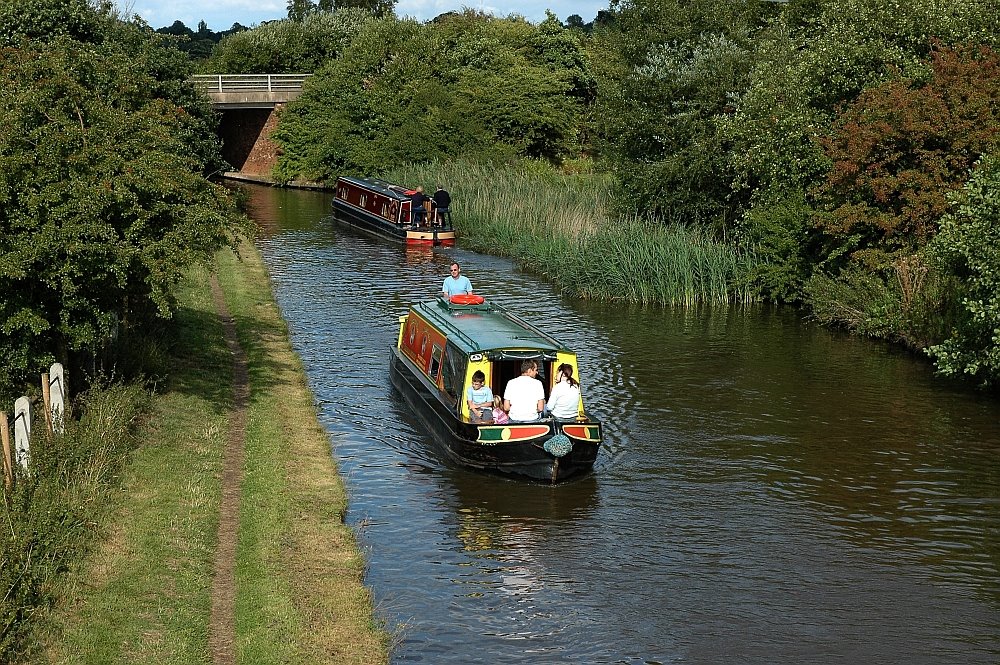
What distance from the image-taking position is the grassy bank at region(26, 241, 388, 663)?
11039 millimetres

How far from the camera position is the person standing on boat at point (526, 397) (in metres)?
17.2

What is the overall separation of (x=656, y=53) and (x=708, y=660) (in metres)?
26.5

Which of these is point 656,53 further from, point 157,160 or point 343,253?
point 157,160

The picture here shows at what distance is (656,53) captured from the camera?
Result: 35625mm

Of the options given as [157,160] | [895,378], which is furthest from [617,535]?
[895,378]

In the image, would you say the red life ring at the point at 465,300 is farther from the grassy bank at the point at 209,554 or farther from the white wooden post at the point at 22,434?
the white wooden post at the point at 22,434

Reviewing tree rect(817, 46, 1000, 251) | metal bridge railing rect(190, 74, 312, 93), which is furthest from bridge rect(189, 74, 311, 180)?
tree rect(817, 46, 1000, 251)

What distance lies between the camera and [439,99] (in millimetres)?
59344

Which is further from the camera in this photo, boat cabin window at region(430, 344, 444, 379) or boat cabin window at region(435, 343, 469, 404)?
boat cabin window at region(430, 344, 444, 379)

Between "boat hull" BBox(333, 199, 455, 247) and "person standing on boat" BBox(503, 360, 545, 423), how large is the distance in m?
23.7

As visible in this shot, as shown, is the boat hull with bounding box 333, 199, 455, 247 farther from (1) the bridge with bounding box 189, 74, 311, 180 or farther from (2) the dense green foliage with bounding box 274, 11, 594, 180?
(1) the bridge with bounding box 189, 74, 311, 180

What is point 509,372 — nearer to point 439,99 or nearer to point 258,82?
point 439,99

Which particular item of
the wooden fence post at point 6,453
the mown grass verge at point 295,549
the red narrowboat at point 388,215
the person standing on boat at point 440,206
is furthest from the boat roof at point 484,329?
the person standing on boat at point 440,206

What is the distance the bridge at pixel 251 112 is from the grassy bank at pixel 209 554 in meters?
48.3
